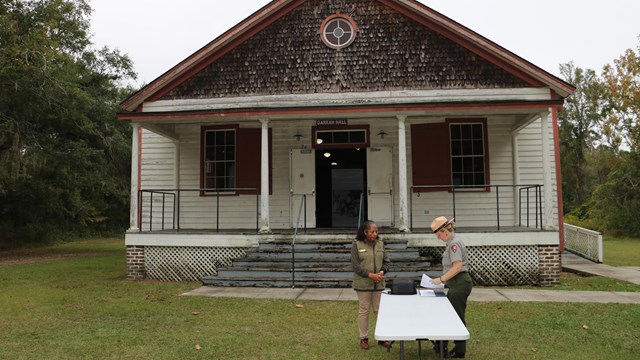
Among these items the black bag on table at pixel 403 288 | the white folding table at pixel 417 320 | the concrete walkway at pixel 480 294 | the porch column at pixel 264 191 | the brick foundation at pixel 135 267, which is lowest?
the concrete walkway at pixel 480 294

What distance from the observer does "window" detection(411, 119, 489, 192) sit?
12.9 metres

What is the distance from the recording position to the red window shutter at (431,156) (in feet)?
42.4

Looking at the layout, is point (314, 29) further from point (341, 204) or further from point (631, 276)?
point (631, 276)

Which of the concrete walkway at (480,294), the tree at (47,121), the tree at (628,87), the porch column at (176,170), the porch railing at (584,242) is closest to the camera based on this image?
the concrete walkway at (480,294)

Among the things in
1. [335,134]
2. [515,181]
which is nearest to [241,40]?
[335,134]

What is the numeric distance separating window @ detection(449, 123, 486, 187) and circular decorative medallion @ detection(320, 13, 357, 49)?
348 cm

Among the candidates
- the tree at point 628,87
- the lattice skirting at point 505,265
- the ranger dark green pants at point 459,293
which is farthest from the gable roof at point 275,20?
the tree at point 628,87

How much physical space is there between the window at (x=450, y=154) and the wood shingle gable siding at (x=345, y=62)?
1414mm

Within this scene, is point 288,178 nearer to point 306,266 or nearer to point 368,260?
point 306,266

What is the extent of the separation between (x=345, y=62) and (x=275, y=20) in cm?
214

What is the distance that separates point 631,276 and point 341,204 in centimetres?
713

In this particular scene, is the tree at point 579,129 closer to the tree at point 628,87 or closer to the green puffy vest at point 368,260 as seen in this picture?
the tree at point 628,87

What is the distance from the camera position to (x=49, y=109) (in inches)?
706

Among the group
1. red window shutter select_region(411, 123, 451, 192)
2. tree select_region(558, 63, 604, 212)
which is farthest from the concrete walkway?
tree select_region(558, 63, 604, 212)
